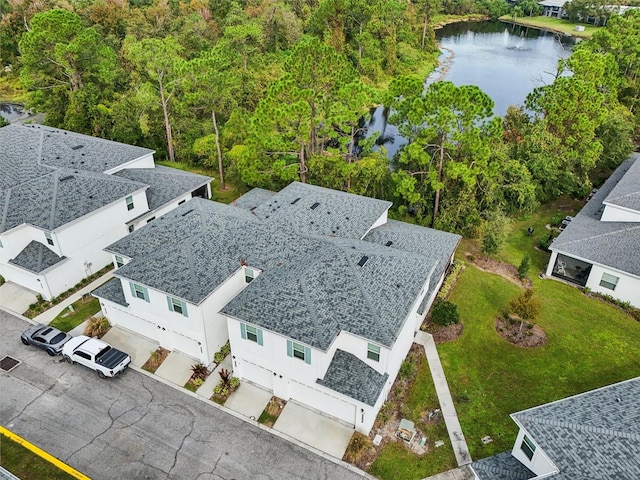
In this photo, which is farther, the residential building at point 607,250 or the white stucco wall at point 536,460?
the residential building at point 607,250

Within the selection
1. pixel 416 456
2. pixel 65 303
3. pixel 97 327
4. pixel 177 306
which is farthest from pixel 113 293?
pixel 416 456

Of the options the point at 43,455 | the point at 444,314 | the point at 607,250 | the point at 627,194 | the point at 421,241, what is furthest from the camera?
the point at 627,194

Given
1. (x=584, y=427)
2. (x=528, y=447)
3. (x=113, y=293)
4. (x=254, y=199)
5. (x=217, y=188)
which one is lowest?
(x=217, y=188)

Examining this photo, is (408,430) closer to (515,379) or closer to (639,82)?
(515,379)

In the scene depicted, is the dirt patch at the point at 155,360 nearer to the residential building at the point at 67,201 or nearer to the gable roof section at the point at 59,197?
the residential building at the point at 67,201

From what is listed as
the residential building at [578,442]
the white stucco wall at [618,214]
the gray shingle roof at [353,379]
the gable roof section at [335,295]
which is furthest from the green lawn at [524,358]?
the white stucco wall at [618,214]

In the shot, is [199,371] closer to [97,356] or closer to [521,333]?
[97,356]

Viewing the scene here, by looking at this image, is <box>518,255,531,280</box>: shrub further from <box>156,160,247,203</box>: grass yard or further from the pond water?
the pond water

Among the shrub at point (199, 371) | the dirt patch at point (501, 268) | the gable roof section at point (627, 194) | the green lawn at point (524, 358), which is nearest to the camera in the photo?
the green lawn at point (524, 358)
